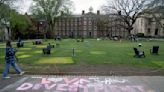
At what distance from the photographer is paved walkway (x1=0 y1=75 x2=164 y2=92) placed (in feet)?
35.9

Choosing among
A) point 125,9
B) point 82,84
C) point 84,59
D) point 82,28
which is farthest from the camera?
point 82,28

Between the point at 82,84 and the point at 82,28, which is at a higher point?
the point at 82,28

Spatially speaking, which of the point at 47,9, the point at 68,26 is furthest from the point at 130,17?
the point at 68,26

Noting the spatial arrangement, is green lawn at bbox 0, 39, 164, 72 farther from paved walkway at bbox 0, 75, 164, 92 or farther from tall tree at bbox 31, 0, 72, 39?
tall tree at bbox 31, 0, 72, 39

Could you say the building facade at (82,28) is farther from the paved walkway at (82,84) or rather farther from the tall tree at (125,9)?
the paved walkway at (82,84)

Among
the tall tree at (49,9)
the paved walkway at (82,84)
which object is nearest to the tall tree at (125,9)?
the tall tree at (49,9)

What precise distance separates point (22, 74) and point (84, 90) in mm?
5030

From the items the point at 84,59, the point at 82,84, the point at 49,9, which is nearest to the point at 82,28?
the point at 49,9

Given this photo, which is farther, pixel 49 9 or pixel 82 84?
pixel 49 9

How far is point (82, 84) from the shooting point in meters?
11.9

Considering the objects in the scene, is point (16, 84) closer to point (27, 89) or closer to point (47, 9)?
point (27, 89)

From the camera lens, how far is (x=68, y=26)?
11238 cm

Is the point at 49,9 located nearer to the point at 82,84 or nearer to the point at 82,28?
the point at 82,28

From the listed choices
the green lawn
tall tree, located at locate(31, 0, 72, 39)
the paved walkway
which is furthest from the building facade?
the paved walkway
